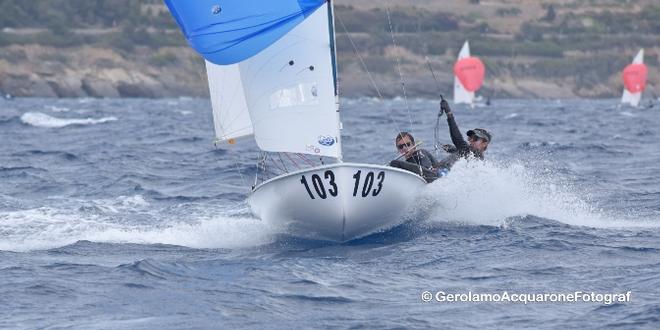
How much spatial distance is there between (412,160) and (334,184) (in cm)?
208

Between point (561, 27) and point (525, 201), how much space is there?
14268 cm

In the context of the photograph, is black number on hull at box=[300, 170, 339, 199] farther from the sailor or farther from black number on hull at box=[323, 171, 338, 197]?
the sailor

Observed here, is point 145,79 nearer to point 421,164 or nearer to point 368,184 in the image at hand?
point 421,164

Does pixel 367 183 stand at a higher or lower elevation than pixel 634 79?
lower

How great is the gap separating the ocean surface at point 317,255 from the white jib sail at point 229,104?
1202 millimetres

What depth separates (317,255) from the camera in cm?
1318

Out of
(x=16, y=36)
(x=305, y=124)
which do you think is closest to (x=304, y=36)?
(x=305, y=124)

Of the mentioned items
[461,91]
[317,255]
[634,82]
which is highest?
[461,91]

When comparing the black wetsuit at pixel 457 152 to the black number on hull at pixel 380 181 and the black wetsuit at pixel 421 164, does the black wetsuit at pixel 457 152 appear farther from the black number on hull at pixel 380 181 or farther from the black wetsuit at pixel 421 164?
the black number on hull at pixel 380 181

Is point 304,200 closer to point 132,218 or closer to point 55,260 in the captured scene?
point 55,260

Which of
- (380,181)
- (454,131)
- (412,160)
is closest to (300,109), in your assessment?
(380,181)

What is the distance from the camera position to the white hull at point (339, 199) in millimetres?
13367

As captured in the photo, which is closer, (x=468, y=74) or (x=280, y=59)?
(x=280, y=59)

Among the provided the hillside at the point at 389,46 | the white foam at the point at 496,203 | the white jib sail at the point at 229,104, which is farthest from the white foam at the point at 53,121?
the hillside at the point at 389,46
